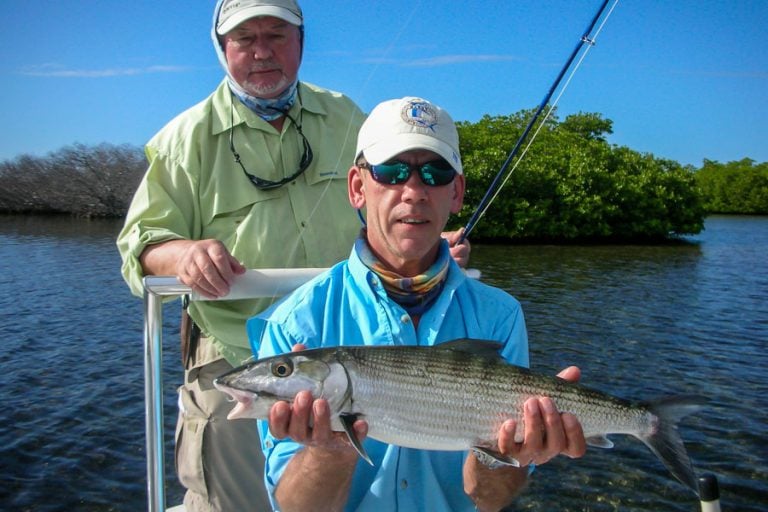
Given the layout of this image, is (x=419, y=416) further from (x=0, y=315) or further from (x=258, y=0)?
(x=0, y=315)

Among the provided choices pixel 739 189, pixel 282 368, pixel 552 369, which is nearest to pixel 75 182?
pixel 552 369

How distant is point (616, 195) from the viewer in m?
49.6

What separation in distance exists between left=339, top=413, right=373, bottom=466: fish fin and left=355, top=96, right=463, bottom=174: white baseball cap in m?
1.17

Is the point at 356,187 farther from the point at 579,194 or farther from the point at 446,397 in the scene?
the point at 579,194

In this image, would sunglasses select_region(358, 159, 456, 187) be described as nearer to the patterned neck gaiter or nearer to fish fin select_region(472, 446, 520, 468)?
the patterned neck gaiter

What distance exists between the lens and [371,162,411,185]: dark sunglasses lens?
9.98 ft

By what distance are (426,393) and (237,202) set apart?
2054 millimetres

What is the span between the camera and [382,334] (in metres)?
3.11

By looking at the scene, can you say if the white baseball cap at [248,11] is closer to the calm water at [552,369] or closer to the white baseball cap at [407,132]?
the white baseball cap at [407,132]

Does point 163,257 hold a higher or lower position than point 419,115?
lower

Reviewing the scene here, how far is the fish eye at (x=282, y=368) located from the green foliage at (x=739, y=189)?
113 m

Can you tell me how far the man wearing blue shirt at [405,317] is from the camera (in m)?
2.88

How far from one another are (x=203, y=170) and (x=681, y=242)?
170 ft

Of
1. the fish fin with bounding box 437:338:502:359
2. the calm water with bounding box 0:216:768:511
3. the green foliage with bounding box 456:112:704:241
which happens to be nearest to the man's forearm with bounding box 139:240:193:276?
the fish fin with bounding box 437:338:502:359
